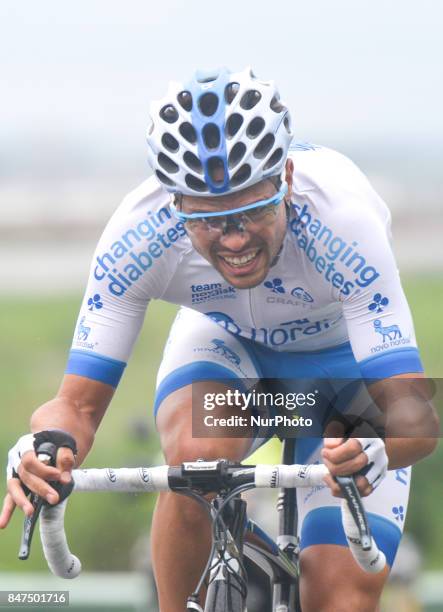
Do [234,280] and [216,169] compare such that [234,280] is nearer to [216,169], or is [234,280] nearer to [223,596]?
[216,169]

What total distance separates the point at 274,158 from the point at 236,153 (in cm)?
16

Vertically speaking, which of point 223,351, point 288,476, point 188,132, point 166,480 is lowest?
point 223,351

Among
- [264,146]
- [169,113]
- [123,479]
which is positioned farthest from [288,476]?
[169,113]

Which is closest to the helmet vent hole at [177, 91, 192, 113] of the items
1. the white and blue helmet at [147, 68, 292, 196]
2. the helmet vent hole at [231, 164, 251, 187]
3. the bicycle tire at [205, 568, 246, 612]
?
the white and blue helmet at [147, 68, 292, 196]

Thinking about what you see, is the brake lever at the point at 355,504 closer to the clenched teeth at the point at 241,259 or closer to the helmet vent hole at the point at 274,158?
the clenched teeth at the point at 241,259

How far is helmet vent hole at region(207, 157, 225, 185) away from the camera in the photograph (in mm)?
5191

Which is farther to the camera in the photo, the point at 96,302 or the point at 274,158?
the point at 96,302

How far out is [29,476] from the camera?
4.83m

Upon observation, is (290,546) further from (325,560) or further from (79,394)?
(79,394)

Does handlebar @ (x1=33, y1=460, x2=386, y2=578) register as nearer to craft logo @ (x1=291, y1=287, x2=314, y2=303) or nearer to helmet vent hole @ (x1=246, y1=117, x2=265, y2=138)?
craft logo @ (x1=291, y1=287, x2=314, y2=303)

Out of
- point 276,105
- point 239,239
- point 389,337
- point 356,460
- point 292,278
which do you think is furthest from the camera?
point 292,278

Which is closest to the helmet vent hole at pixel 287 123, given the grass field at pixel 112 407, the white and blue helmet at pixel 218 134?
the white and blue helmet at pixel 218 134

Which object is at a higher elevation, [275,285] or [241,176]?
[241,176]

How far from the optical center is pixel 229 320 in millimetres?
5961
